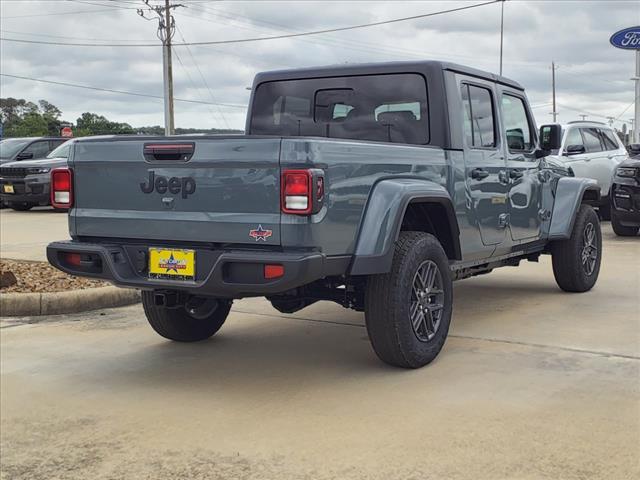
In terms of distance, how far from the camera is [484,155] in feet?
18.6

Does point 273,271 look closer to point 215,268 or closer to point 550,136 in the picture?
point 215,268

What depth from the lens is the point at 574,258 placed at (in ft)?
23.7

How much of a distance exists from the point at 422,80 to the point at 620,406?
250 centimetres

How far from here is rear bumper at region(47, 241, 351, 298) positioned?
401 cm

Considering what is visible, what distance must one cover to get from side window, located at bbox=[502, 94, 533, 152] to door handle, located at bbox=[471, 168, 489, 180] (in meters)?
0.75

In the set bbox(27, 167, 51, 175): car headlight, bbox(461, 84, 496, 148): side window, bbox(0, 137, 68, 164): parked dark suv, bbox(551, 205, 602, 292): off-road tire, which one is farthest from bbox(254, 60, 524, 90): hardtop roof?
bbox(0, 137, 68, 164): parked dark suv

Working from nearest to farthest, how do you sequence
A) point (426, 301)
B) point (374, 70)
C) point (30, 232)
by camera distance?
1. point (426, 301)
2. point (374, 70)
3. point (30, 232)

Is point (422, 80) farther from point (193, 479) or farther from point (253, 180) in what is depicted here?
point (193, 479)

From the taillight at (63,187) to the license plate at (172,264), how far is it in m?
0.71

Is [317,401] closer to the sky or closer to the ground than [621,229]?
closer to the ground

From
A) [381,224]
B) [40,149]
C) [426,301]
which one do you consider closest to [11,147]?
[40,149]

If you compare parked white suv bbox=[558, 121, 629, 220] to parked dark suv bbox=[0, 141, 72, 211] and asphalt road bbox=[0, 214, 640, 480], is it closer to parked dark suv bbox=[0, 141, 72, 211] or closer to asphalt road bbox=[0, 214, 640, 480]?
asphalt road bbox=[0, 214, 640, 480]

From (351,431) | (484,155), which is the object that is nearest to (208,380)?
(351,431)

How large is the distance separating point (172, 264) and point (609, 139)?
12102 millimetres
